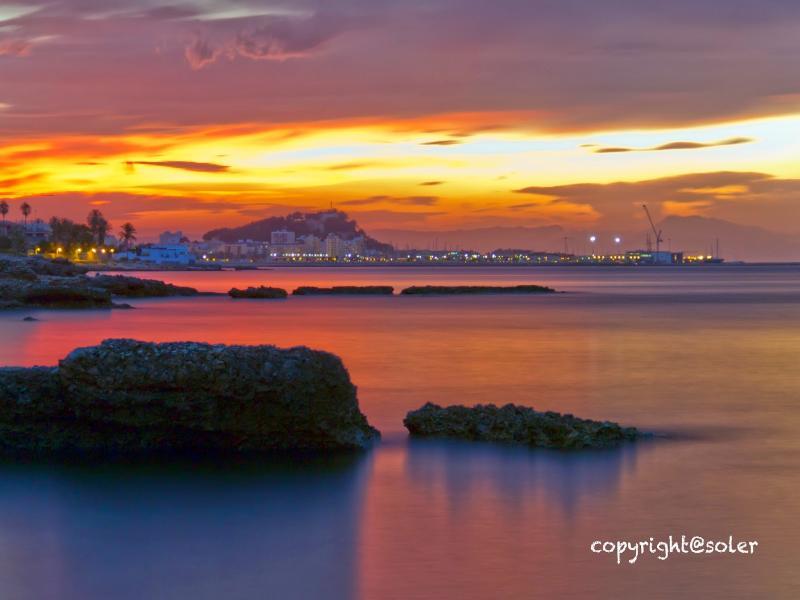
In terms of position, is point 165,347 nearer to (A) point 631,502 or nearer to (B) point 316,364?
(B) point 316,364

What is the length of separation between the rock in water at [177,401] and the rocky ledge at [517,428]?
171cm

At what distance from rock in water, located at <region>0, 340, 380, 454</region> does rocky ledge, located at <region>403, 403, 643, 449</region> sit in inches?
67.2

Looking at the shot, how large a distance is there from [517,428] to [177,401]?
196 inches

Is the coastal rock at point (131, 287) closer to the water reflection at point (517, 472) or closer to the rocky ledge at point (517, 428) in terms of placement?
the rocky ledge at point (517, 428)

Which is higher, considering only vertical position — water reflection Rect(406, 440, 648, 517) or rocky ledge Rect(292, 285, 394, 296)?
rocky ledge Rect(292, 285, 394, 296)

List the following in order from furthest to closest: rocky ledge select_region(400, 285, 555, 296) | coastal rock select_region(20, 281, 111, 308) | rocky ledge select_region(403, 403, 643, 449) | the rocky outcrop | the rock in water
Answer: rocky ledge select_region(400, 285, 555, 296) → the rocky outcrop → coastal rock select_region(20, 281, 111, 308) → rocky ledge select_region(403, 403, 643, 449) → the rock in water

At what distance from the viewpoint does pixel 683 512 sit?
12.1 metres

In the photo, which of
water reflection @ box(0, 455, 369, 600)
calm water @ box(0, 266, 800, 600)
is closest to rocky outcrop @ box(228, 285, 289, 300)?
calm water @ box(0, 266, 800, 600)

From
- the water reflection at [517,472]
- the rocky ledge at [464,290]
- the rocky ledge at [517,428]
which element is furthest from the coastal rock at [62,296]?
the water reflection at [517,472]

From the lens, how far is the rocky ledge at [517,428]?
1548 centimetres

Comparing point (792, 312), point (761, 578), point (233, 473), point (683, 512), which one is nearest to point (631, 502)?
point (683, 512)

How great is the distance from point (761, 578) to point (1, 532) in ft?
25.1

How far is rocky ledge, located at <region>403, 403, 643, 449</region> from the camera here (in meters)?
15.5

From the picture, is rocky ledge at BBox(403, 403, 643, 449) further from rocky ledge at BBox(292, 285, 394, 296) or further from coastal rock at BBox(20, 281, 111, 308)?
rocky ledge at BBox(292, 285, 394, 296)
